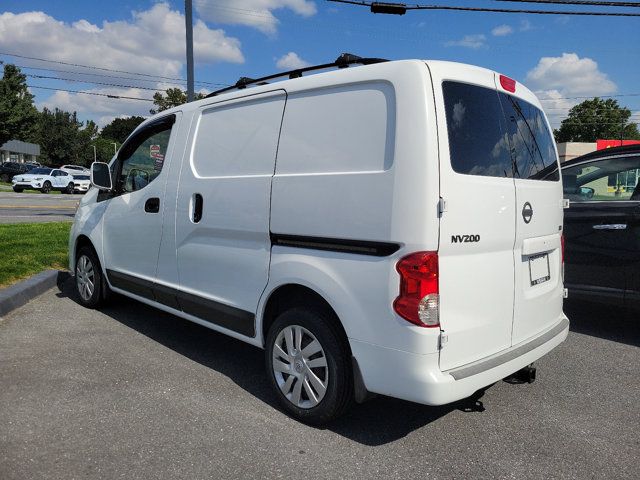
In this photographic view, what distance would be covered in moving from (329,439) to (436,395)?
2.48 ft

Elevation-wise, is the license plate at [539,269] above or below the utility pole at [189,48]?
below

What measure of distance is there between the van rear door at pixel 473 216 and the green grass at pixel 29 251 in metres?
5.28

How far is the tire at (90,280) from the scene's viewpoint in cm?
553

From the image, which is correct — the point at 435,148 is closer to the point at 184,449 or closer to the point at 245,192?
the point at 245,192

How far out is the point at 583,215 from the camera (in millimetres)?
5059

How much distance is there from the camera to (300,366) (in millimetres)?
3217

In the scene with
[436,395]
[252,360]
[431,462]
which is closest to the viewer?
[436,395]

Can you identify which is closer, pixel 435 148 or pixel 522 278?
pixel 435 148

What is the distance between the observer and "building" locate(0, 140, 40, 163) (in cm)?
7012

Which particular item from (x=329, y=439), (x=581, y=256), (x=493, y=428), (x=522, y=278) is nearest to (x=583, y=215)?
(x=581, y=256)

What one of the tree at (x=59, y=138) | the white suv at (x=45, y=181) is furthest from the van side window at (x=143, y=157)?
the tree at (x=59, y=138)

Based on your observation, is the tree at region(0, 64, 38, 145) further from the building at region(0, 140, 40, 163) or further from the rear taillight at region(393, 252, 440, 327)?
the rear taillight at region(393, 252, 440, 327)

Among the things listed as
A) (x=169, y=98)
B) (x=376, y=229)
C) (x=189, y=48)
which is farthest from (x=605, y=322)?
(x=169, y=98)

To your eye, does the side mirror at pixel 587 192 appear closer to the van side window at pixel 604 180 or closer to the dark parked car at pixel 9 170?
the van side window at pixel 604 180
